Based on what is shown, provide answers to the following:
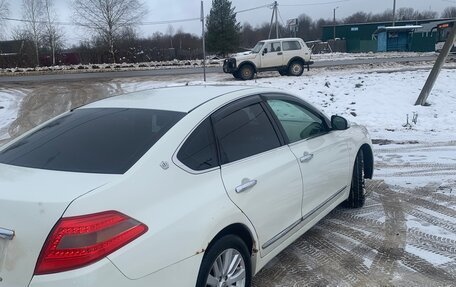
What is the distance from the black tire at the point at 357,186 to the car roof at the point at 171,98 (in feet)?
5.98

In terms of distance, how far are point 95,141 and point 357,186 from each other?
3.15 metres

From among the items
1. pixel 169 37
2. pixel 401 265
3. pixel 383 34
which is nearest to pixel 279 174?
pixel 401 265

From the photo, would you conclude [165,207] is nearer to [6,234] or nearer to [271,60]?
[6,234]

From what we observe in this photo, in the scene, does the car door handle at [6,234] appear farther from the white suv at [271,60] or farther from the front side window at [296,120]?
the white suv at [271,60]

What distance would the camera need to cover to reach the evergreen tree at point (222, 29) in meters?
52.5

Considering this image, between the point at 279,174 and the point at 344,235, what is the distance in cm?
152

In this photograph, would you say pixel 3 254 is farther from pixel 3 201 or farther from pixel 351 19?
pixel 351 19

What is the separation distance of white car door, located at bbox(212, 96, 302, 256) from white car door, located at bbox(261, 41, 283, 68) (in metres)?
18.7

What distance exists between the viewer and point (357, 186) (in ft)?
16.3

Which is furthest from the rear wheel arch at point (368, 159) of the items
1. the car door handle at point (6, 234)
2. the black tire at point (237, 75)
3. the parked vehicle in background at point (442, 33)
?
the parked vehicle in background at point (442, 33)

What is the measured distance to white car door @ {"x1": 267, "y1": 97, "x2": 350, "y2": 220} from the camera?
374 centimetres

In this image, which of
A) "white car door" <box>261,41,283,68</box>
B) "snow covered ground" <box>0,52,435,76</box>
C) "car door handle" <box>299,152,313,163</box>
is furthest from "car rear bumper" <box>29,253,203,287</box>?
"snow covered ground" <box>0,52,435,76</box>

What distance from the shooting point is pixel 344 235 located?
4430mm

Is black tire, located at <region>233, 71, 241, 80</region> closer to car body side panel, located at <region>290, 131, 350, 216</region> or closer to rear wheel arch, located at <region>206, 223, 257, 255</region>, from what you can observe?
car body side panel, located at <region>290, 131, 350, 216</region>
